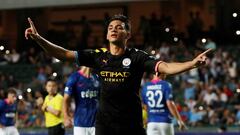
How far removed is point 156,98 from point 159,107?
0.73 feet

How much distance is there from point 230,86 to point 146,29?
530 centimetres

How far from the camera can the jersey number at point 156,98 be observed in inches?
531

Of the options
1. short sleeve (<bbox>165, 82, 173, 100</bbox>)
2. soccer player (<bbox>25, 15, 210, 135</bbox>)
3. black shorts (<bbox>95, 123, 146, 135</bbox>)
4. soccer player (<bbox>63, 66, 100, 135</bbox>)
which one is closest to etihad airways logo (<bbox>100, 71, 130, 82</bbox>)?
soccer player (<bbox>25, 15, 210, 135</bbox>)

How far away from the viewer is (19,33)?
93.9ft

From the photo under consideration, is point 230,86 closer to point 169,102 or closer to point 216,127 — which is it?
point 216,127

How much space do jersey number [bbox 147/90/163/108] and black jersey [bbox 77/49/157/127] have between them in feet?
20.8

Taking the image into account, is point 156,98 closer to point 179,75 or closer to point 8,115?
point 8,115

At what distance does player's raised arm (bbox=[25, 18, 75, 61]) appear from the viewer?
269 inches

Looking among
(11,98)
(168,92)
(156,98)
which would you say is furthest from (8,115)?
(168,92)

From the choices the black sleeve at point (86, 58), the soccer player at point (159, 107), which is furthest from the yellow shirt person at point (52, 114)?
the black sleeve at point (86, 58)

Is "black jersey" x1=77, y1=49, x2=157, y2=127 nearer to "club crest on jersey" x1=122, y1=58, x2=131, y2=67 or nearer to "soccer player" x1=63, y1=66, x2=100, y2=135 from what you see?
"club crest on jersey" x1=122, y1=58, x2=131, y2=67

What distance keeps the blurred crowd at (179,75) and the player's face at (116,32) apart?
12480 millimetres

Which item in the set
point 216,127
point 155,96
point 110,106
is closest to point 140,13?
point 216,127

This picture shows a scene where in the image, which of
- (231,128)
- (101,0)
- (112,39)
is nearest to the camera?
(112,39)
